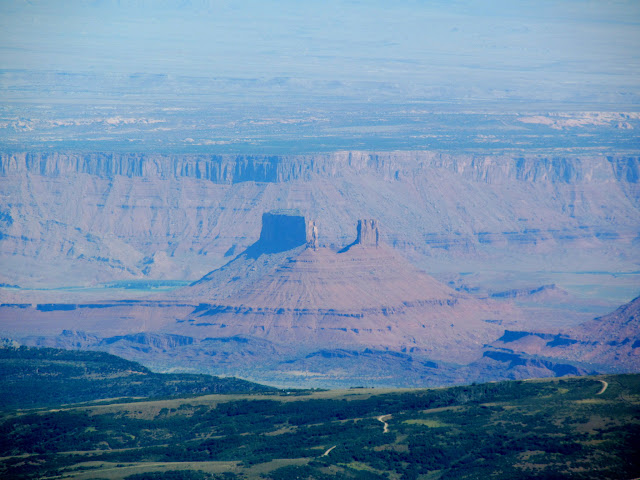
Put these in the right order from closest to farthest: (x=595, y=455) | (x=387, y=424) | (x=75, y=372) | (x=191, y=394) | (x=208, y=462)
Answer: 1. (x=595, y=455)
2. (x=208, y=462)
3. (x=387, y=424)
4. (x=191, y=394)
5. (x=75, y=372)

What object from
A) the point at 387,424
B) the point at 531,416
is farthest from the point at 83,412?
the point at 531,416

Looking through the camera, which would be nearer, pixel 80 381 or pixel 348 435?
pixel 348 435

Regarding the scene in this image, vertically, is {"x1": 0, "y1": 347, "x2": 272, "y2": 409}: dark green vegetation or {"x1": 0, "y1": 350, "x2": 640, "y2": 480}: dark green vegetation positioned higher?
{"x1": 0, "y1": 350, "x2": 640, "y2": 480}: dark green vegetation

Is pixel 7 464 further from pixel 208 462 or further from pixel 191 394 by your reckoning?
pixel 191 394

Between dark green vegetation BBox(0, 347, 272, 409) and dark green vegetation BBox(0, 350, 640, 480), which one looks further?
dark green vegetation BBox(0, 347, 272, 409)
